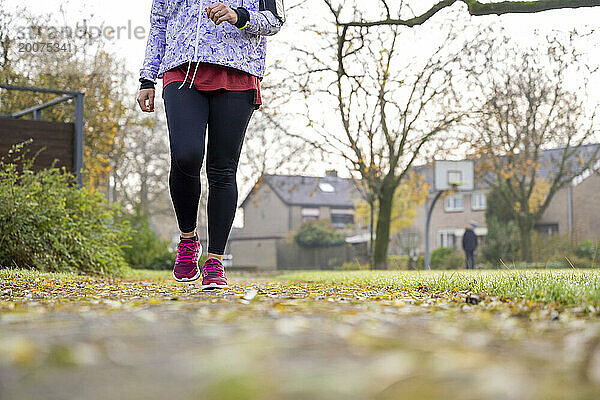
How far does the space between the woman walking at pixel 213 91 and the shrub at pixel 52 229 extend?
3.56m

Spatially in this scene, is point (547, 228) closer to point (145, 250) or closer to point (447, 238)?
point (447, 238)

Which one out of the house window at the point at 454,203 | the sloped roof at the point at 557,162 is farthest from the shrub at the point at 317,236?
the house window at the point at 454,203

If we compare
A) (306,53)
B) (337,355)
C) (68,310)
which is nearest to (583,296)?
(337,355)

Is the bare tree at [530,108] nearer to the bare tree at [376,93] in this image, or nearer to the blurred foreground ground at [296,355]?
the bare tree at [376,93]

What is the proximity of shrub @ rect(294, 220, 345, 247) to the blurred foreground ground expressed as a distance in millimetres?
37337

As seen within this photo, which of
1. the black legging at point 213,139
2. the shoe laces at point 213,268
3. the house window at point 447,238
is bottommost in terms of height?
the house window at point 447,238

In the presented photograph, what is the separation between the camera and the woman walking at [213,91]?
3844mm

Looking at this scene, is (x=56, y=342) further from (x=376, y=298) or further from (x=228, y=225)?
(x=228, y=225)

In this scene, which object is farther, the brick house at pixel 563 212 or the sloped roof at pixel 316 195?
the sloped roof at pixel 316 195

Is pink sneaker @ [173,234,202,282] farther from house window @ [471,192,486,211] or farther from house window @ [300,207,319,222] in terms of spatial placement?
house window @ [300,207,319,222]

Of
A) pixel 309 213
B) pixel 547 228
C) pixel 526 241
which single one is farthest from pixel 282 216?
pixel 526 241

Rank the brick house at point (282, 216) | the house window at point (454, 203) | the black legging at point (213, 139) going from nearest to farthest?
1. the black legging at point (213, 139)
2. the house window at point (454, 203)
3. the brick house at point (282, 216)

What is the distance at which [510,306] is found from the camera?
2631mm

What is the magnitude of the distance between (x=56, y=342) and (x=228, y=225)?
2428mm
